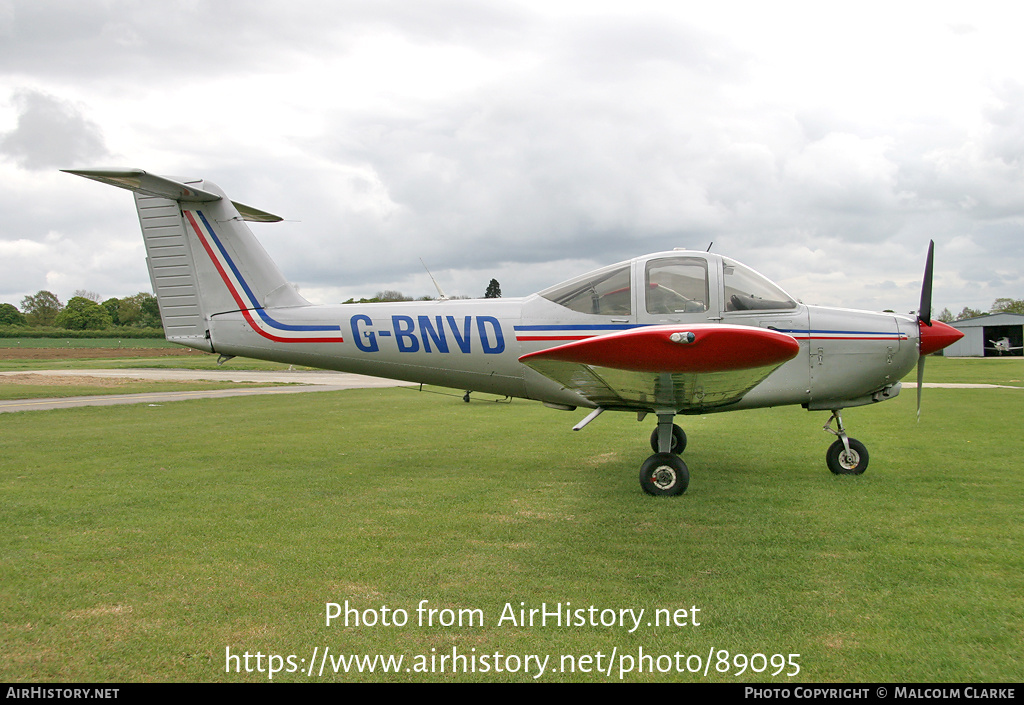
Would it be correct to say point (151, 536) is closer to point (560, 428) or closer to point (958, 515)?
point (958, 515)

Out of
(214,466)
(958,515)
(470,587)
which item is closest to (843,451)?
(958,515)

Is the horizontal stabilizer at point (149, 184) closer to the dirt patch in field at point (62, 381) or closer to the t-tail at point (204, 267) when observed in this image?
the t-tail at point (204, 267)

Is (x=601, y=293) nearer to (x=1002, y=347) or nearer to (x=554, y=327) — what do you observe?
(x=554, y=327)

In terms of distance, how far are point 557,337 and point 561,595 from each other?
3509 millimetres

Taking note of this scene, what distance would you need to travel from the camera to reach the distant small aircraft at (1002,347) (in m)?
54.1

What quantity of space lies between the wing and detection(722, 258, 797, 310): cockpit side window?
1.13 meters

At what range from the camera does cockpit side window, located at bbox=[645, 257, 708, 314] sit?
6.65m

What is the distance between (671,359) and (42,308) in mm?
117901

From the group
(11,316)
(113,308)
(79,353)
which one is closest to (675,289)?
(79,353)

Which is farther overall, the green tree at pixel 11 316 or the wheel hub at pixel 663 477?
the green tree at pixel 11 316

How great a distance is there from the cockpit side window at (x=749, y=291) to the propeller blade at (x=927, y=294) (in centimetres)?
133

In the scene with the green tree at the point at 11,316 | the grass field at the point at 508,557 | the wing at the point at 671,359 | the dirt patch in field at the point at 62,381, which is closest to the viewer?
the grass field at the point at 508,557

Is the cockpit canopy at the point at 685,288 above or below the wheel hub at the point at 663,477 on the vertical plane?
above

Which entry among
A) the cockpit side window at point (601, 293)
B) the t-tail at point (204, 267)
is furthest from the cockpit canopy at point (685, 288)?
the t-tail at point (204, 267)
